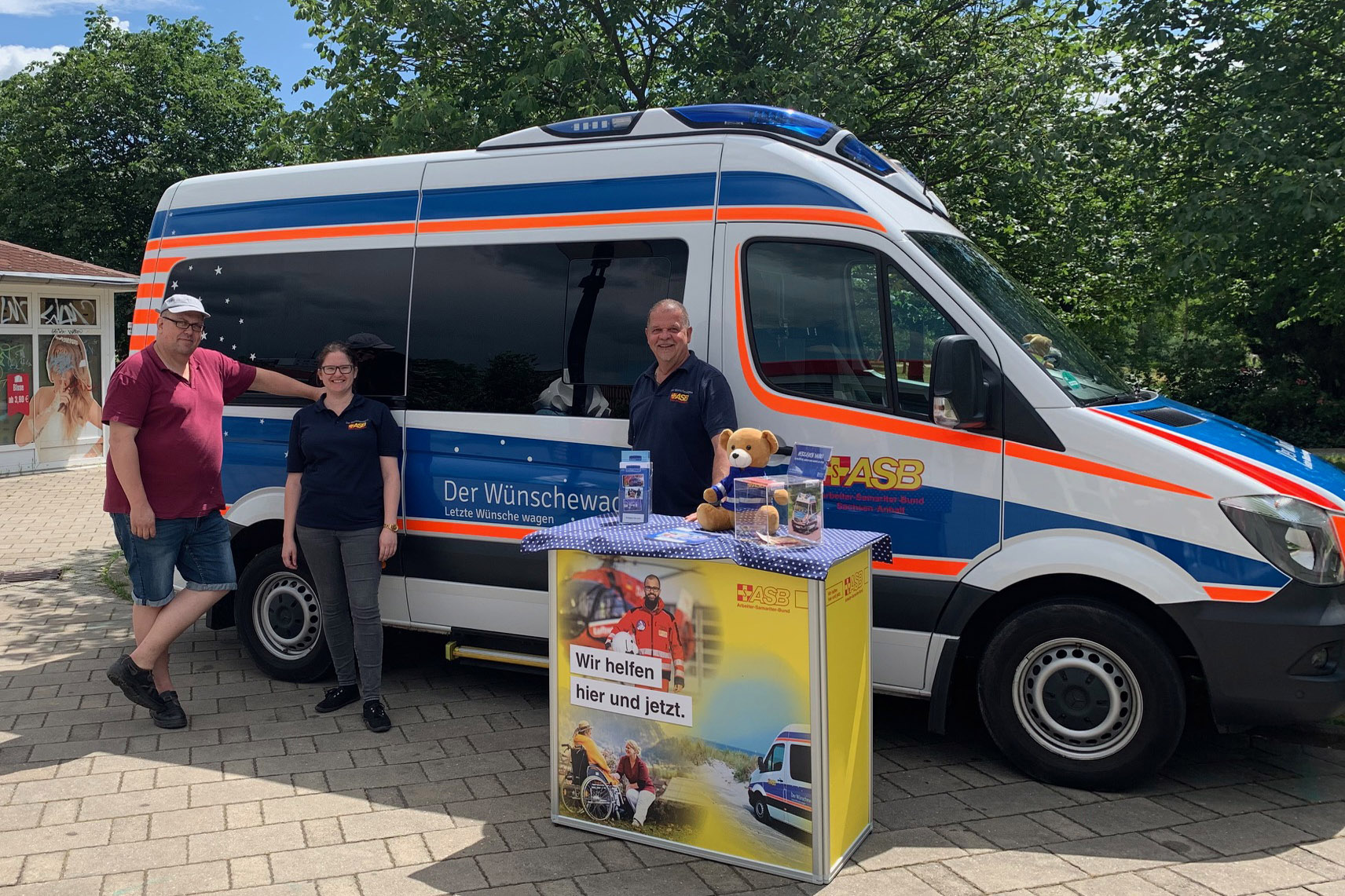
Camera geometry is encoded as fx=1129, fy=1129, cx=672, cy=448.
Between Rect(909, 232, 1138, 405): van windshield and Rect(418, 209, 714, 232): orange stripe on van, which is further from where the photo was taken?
Rect(418, 209, 714, 232): orange stripe on van

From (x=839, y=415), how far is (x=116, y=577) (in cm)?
686

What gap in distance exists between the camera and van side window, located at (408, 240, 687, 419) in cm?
514

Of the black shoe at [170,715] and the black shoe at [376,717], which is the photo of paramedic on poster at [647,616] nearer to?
the black shoe at [376,717]

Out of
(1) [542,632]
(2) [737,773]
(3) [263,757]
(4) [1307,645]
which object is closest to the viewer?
(2) [737,773]

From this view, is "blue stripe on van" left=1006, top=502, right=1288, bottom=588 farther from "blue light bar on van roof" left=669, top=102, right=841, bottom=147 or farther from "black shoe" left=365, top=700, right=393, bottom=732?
"black shoe" left=365, top=700, right=393, bottom=732

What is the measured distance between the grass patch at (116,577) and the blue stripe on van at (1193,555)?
6.43 m

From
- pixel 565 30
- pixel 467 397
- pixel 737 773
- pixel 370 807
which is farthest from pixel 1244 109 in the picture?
pixel 370 807

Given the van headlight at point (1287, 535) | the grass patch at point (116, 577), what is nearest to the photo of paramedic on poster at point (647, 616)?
the van headlight at point (1287, 535)

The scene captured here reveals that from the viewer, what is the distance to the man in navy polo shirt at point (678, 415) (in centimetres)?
467

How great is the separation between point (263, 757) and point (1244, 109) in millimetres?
8096

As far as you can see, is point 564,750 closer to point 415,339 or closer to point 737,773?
point 737,773

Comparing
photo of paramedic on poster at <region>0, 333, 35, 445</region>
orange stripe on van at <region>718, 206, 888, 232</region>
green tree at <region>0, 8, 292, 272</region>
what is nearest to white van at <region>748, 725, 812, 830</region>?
orange stripe on van at <region>718, 206, 888, 232</region>

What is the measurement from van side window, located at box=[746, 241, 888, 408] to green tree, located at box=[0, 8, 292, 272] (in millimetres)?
29756

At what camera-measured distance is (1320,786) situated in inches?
180
